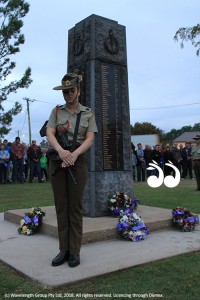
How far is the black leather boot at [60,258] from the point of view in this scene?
4.12 m

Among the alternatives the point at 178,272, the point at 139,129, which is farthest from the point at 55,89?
the point at 139,129

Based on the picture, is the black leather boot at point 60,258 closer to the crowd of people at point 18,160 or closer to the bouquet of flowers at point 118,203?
the bouquet of flowers at point 118,203

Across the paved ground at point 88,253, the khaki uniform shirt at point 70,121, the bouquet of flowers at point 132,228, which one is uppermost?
the khaki uniform shirt at point 70,121

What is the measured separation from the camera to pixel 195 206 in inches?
331

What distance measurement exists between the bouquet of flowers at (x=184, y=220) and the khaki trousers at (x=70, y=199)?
7.41 ft

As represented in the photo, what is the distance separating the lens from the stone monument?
6500 millimetres

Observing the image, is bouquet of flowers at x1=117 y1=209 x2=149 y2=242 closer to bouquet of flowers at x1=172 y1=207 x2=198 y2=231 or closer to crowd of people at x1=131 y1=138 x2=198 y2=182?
bouquet of flowers at x1=172 y1=207 x2=198 y2=231

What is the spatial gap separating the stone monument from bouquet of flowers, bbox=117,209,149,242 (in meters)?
1.14

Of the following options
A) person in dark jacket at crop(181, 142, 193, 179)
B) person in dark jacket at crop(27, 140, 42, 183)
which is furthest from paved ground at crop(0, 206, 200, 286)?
person in dark jacket at crop(181, 142, 193, 179)

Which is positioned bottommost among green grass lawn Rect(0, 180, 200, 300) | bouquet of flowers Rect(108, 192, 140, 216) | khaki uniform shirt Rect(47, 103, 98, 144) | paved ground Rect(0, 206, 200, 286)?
green grass lawn Rect(0, 180, 200, 300)

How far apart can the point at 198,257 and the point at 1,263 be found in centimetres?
231

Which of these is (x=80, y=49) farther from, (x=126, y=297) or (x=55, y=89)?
(x=126, y=297)

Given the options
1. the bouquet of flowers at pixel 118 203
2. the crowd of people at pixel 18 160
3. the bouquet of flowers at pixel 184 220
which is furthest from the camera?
the crowd of people at pixel 18 160

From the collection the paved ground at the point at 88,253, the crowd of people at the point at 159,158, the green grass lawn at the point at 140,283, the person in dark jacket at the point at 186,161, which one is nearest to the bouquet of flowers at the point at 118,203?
the paved ground at the point at 88,253
